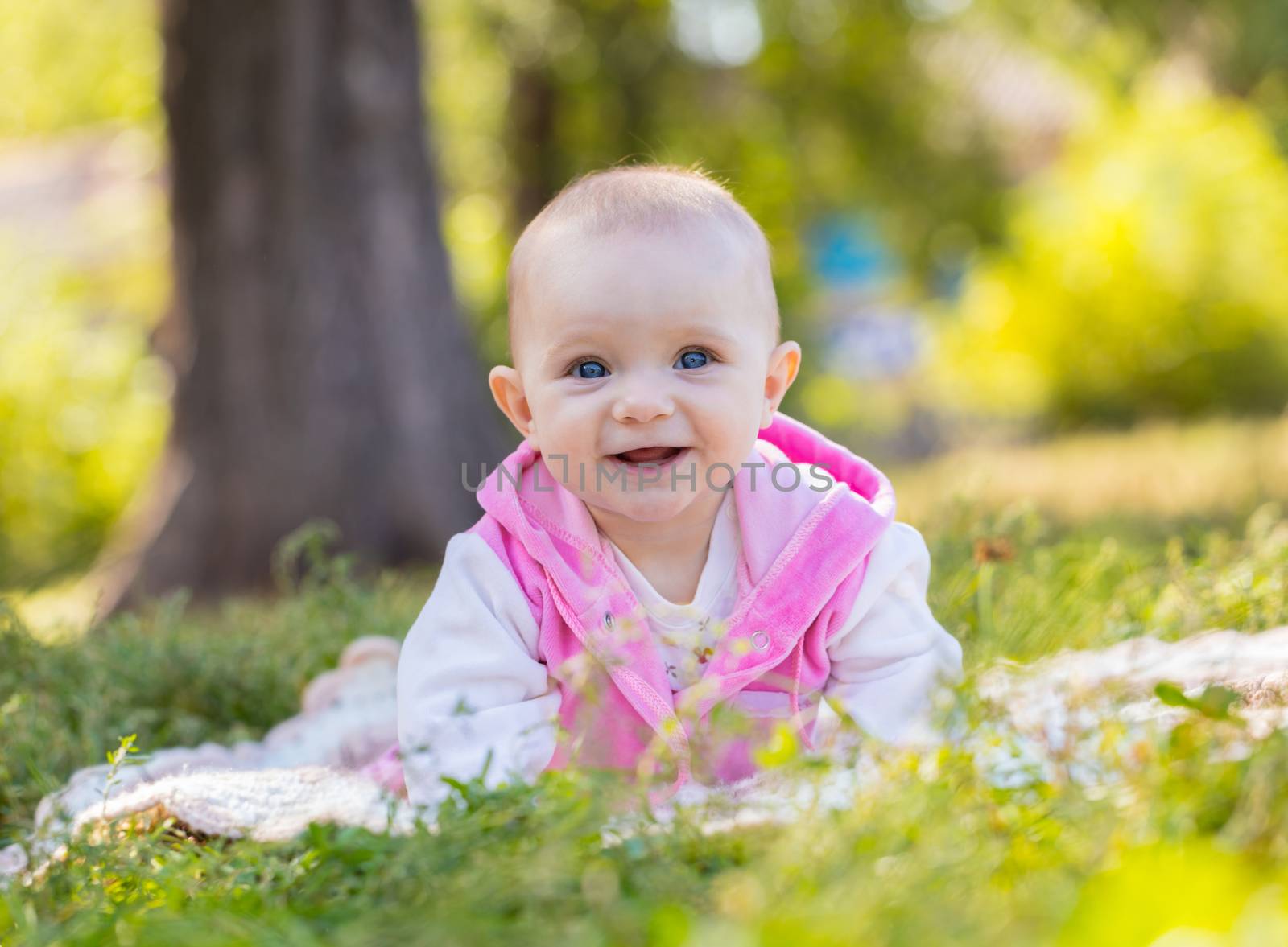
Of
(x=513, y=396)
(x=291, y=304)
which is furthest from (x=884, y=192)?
(x=513, y=396)

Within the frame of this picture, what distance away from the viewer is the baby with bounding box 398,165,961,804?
1.98 meters

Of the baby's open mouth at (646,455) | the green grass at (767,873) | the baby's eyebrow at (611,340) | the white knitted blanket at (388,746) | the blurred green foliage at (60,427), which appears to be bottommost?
the blurred green foliage at (60,427)

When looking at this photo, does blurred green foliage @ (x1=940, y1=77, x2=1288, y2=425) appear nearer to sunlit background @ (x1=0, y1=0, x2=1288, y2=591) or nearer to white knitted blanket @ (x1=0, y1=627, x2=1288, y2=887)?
sunlit background @ (x1=0, y1=0, x2=1288, y2=591)

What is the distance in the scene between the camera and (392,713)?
8.77 ft

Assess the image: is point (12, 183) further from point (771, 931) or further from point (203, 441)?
point (771, 931)

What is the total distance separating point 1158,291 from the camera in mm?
8898

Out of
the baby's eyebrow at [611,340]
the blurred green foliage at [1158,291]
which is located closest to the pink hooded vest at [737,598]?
the baby's eyebrow at [611,340]

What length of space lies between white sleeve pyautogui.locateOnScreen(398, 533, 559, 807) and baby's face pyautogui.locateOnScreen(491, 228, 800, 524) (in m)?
0.23

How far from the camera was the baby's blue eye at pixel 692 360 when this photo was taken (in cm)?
202

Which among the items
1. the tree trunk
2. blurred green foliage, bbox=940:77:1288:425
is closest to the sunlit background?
blurred green foliage, bbox=940:77:1288:425

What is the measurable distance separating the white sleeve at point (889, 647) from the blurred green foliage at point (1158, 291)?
24.2 feet

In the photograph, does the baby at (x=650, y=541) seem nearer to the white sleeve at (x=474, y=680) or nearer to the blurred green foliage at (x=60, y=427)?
the white sleeve at (x=474, y=680)

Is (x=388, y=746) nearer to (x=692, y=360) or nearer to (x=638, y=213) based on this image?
(x=692, y=360)

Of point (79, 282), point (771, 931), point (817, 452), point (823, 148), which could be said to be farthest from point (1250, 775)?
point (79, 282)
